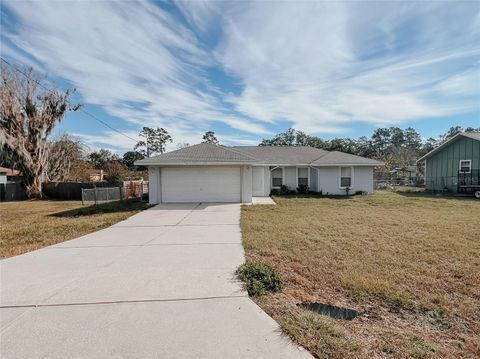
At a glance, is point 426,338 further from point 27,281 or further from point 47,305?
point 27,281

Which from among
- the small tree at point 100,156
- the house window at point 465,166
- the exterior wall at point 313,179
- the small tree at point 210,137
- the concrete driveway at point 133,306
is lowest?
the concrete driveway at point 133,306

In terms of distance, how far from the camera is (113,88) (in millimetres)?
16641

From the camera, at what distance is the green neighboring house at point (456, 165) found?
765 inches

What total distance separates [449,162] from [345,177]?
31.2 ft

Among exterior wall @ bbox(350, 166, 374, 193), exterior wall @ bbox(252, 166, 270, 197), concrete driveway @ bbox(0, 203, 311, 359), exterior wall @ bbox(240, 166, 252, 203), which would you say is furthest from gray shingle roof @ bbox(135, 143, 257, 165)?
exterior wall @ bbox(350, 166, 374, 193)

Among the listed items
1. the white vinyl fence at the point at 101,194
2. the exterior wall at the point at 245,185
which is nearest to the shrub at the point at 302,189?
the exterior wall at the point at 245,185

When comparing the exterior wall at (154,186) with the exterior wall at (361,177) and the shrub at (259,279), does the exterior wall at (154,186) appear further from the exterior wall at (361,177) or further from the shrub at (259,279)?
the exterior wall at (361,177)

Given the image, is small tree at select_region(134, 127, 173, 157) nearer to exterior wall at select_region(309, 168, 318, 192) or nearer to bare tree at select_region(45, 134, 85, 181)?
bare tree at select_region(45, 134, 85, 181)

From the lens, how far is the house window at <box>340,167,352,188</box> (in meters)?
19.2

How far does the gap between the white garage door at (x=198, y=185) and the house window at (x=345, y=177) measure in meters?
8.05

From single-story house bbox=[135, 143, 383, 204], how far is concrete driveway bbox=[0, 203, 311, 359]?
27.7 feet

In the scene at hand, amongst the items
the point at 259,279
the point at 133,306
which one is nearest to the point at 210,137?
the point at 259,279

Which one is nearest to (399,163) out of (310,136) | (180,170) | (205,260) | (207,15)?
(310,136)

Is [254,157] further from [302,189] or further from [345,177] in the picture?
[345,177]
